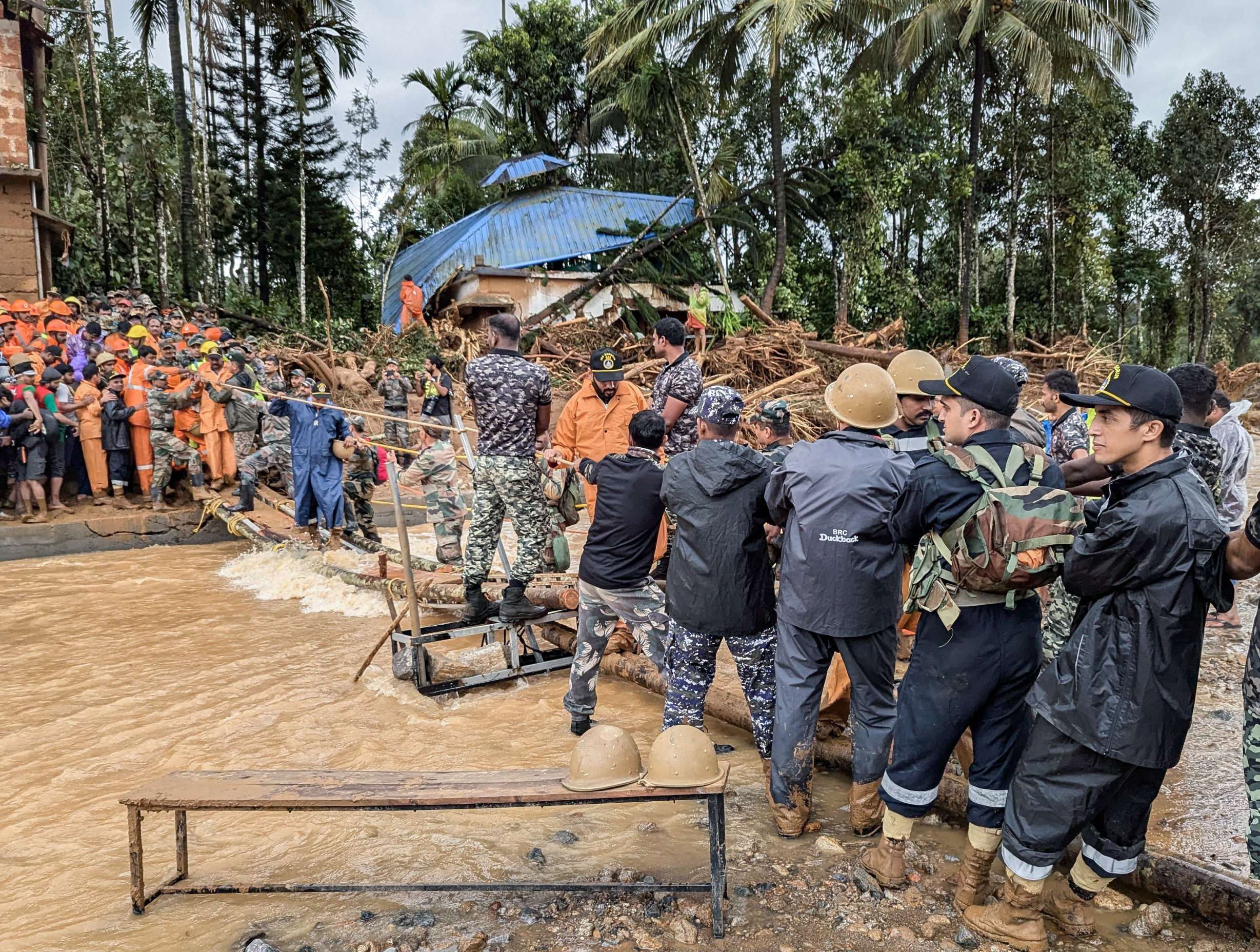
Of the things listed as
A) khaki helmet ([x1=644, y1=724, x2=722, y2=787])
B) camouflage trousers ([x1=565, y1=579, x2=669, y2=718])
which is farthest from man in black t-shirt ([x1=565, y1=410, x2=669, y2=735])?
khaki helmet ([x1=644, y1=724, x2=722, y2=787])

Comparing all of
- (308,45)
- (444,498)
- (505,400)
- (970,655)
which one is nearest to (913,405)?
(970,655)

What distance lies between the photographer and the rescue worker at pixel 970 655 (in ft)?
9.43

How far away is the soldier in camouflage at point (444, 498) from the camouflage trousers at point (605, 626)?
2.77 metres

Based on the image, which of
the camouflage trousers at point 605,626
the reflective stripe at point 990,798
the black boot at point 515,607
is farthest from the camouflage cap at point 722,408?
the black boot at point 515,607

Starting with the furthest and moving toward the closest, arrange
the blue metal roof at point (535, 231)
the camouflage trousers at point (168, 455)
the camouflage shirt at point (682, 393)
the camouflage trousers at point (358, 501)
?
the blue metal roof at point (535, 231)
the camouflage trousers at point (168, 455)
the camouflage trousers at point (358, 501)
the camouflage shirt at point (682, 393)

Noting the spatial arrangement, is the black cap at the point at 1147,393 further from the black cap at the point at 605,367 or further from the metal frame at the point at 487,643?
the metal frame at the point at 487,643

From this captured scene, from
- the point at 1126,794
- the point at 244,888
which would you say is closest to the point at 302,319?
the point at 244,888

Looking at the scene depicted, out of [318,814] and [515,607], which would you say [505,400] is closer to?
[515,607]

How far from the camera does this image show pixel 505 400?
208 inches

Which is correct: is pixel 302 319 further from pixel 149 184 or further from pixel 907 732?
pixel 907 732

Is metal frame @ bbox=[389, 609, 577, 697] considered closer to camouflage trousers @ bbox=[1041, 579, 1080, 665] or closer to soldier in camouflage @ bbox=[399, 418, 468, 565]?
soldier in camouflage @ bbox=[399, 418, 468, 565]

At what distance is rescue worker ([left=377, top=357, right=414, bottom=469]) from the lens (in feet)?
41.9

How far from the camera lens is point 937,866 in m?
3.30

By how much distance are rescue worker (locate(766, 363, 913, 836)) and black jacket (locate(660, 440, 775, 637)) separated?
14 centimetres
